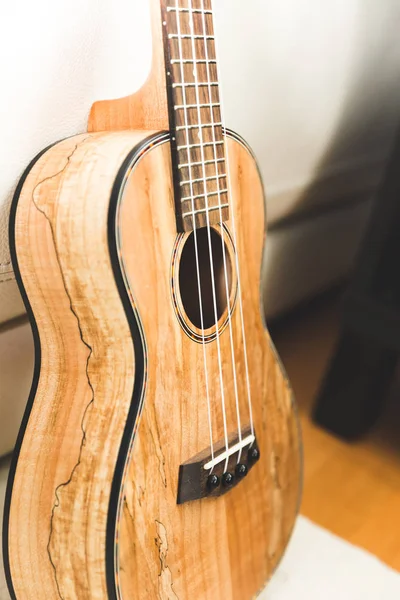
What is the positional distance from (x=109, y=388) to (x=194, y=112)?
0.95 ft

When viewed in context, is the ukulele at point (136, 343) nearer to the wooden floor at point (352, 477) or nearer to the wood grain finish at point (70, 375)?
the wood grain finish at point (70, 375)

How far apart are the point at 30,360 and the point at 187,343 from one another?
10.1 inches

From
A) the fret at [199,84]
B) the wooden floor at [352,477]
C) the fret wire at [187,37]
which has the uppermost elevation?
the fret wire at [187,37]

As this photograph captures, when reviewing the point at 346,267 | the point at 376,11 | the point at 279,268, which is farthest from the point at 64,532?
the point at 346,267

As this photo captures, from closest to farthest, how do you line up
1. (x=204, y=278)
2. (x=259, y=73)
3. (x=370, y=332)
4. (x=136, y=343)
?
(x=136, y=343) → (x=204, y=278) → (x=259, y=73) → (x=370, y=332)

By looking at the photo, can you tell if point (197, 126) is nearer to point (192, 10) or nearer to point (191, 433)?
point (192, 10)

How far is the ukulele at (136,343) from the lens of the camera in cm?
54

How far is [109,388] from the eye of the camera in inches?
22.3

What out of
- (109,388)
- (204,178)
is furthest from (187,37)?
(109,388)

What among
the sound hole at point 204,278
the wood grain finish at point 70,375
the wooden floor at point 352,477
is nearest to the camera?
the wood grain finish at point 70,375

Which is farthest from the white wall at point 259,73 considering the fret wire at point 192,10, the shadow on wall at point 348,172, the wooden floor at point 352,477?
the wooden floor at point 352,477

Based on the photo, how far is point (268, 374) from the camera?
768mm

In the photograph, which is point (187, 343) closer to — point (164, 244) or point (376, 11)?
point (164, 244)

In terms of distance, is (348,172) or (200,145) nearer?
(200,145)
